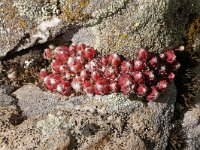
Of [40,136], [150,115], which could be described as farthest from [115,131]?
[40,136]

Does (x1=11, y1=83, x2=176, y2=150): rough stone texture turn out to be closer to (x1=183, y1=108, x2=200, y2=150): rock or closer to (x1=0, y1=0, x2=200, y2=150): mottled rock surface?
(x1=0, y1=0, x2=200, y2=150): mottled rock surface

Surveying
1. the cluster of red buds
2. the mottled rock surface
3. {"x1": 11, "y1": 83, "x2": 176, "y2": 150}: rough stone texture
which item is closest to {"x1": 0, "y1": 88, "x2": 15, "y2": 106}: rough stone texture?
the mottled rock surface

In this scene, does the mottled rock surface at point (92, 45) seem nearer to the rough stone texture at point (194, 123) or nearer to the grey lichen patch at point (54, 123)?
the grey lichen patch at point (54, 123)

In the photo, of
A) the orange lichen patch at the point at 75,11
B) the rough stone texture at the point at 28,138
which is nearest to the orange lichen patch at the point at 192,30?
the orange lichen patch at the point at 75,11

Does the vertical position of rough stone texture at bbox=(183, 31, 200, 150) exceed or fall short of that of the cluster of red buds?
it falls short

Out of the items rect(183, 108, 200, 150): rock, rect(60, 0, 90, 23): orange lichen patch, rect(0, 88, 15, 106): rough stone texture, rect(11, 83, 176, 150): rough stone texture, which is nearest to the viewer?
rect(11, 83, 176, 150): rough stone texture

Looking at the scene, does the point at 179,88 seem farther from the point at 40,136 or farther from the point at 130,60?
the point at 40,136
